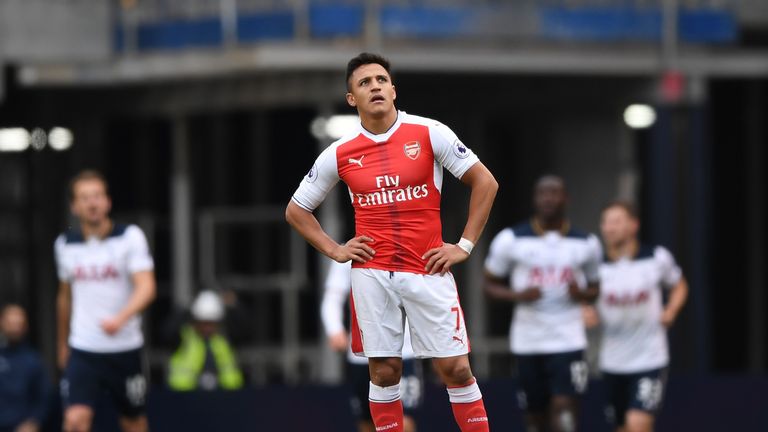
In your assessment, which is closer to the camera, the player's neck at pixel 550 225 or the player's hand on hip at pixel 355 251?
the player's hand on hip at pixel 355 251

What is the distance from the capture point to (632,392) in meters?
12.9

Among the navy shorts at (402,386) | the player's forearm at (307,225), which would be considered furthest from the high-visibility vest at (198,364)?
the player's forearm at (307,225)

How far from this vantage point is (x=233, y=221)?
21672mm

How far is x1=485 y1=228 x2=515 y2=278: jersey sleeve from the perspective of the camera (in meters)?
12.6

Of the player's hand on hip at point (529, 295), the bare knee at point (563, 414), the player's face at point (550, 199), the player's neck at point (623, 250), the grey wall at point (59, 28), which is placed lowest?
the bare knee at point (563, 414)

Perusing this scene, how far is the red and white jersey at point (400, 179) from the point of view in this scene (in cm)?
856

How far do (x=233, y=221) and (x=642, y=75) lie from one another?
5361 mm

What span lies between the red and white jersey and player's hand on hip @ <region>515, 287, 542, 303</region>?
3.79 meters

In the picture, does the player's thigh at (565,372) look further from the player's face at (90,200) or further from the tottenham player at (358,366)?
the player's face at (90,200)

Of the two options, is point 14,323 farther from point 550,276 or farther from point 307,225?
point 307,225

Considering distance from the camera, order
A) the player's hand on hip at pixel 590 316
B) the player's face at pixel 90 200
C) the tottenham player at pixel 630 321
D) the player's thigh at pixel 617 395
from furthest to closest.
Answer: the player's hand on hip at pixel 590 316 → the player's thigh at pixel 617 395 → the tottenham player at pixel 630 321 → the player's face at pixel 90 200

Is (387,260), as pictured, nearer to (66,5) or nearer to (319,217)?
(319,217)

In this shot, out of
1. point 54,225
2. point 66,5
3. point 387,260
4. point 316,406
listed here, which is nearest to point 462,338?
point 387,260

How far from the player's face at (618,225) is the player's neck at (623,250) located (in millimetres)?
44
